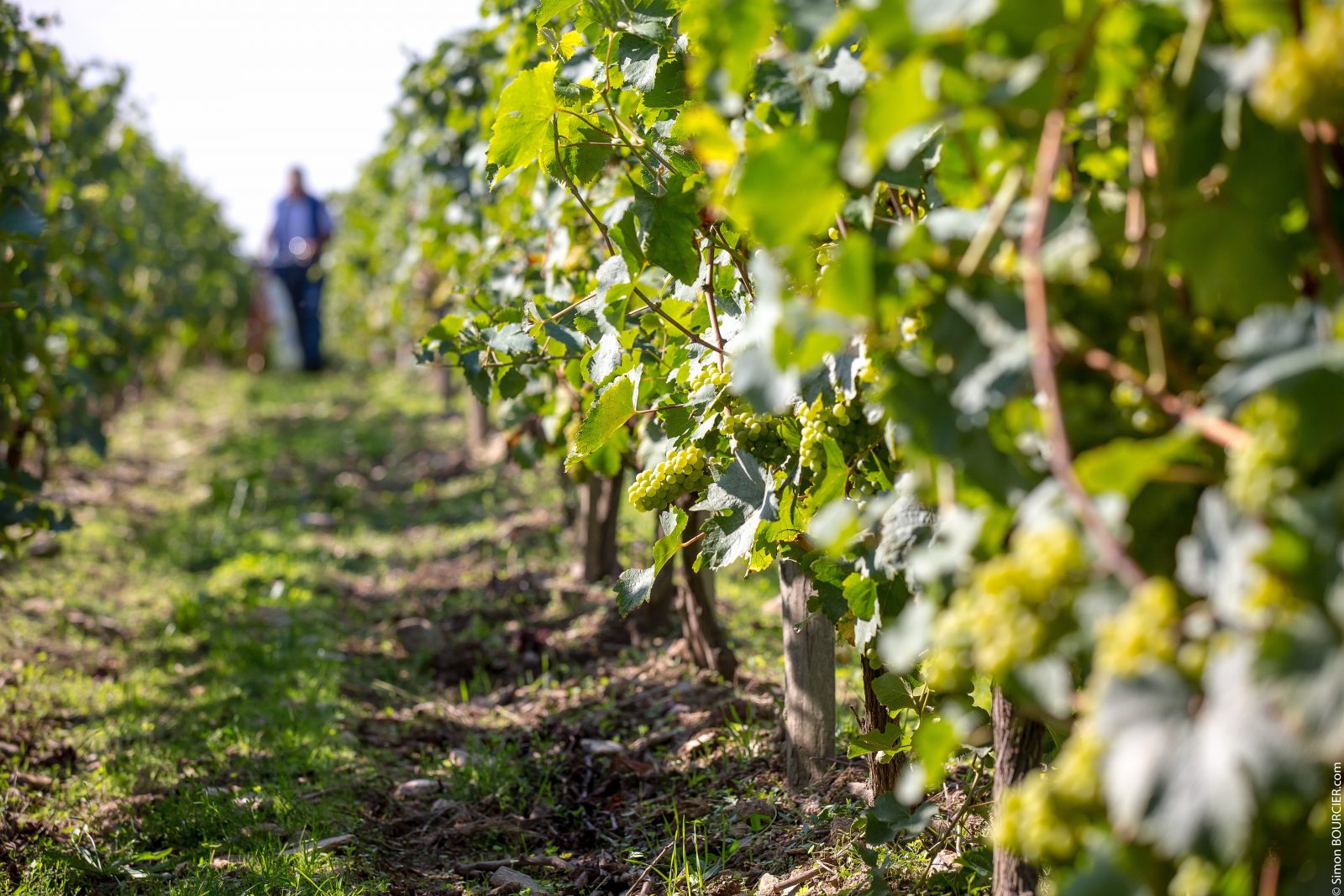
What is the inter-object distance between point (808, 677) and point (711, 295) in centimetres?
97

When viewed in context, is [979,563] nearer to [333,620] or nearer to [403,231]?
[333,620]

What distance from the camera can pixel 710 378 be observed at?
197 cm

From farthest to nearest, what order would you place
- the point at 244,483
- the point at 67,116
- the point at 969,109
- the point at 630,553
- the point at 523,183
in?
the point at 244,483
the point at 67,116
the point at 630,553
the point at 523,183
the point at 969,109

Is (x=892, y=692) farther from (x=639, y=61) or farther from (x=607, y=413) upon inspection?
(x=639, y=61)

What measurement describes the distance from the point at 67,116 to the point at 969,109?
572 cm

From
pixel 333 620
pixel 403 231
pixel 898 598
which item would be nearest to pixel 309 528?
pixel 333 620

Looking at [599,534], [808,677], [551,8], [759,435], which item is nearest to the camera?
[759,435]

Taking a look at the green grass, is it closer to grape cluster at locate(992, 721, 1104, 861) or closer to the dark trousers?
grape cluster at locate(992, 721, 1104, 861)

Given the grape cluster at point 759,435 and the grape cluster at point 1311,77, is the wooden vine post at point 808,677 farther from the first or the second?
the grape cluster at point 1311,77

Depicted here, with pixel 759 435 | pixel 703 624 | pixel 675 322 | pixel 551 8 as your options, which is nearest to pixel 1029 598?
pixel 759 435

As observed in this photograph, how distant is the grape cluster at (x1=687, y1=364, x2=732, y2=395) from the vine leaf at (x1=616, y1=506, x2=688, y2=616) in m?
0.25

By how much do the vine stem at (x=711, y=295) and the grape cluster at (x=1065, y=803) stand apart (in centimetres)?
111

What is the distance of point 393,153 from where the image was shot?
6.66 meters

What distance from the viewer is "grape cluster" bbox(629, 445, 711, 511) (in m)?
2.04
